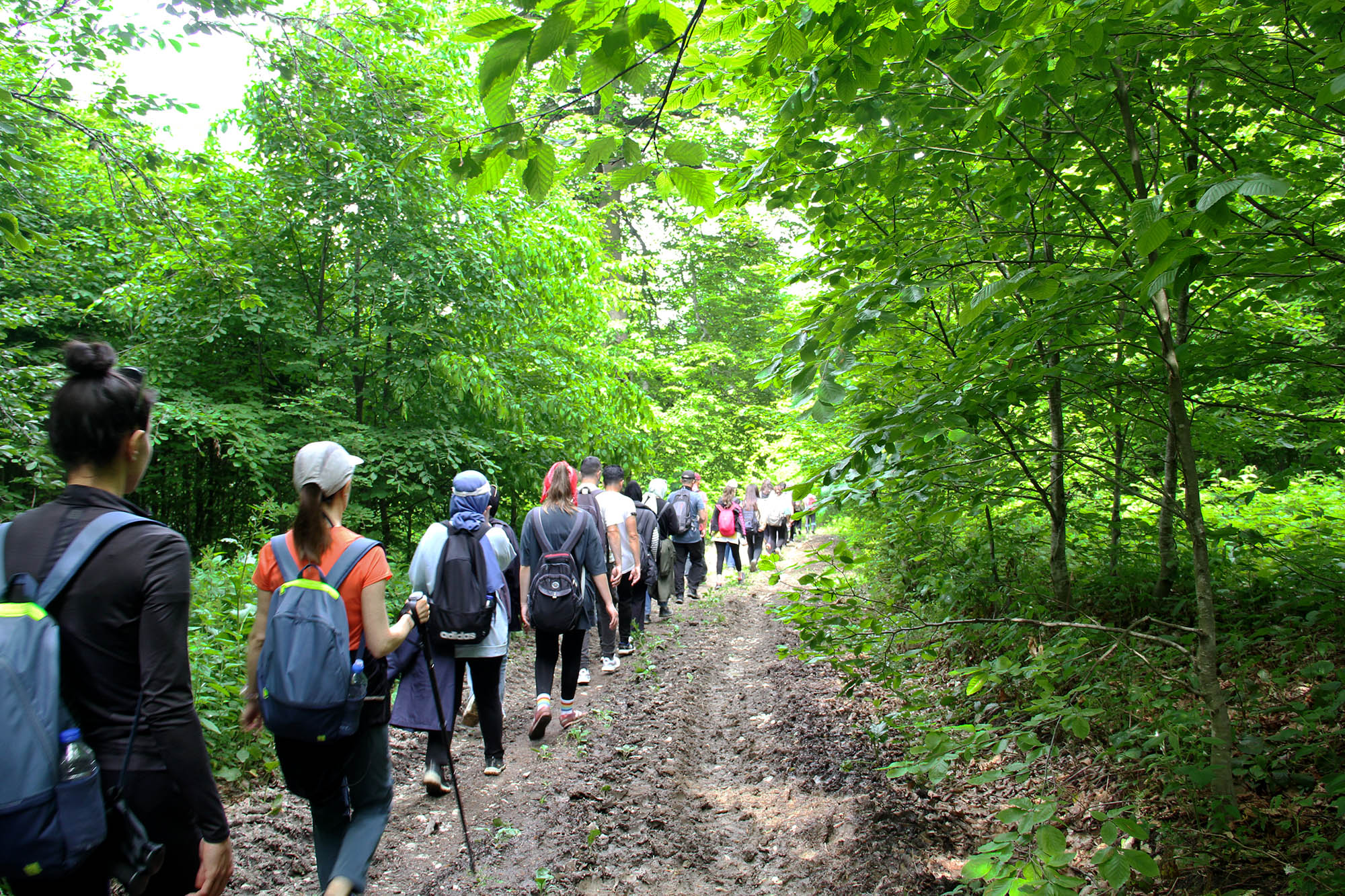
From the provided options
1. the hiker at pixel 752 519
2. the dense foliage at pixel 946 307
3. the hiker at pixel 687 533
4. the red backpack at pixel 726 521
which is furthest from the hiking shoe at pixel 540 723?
the hiker at pixel 752 519

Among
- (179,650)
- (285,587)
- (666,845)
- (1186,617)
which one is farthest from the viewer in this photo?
(1186,617)

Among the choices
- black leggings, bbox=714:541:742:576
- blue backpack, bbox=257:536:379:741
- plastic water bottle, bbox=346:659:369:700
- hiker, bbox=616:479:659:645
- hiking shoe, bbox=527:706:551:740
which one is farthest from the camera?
black leggings, bbox=714:541:742:576

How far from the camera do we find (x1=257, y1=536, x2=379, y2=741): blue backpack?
241 cm

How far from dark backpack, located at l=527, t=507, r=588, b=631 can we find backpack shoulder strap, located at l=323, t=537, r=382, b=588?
284 cm

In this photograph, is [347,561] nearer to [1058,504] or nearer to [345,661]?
[345,661]

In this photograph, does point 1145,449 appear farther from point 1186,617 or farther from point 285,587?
point 285,587

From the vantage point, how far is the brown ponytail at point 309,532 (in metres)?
2.59

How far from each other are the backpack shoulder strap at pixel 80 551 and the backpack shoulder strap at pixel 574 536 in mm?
3848

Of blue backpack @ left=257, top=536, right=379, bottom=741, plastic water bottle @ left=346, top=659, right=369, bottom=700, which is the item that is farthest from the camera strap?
plastic water bottle @ left=346, top=659, right=369, bottom=700

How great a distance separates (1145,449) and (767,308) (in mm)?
18247

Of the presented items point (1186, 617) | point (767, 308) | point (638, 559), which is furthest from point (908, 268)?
point (767, 308)

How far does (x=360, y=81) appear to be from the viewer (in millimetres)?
7738

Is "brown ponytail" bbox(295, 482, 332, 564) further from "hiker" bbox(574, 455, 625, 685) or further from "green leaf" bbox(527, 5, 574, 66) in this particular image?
"hiker" bbox(574, 455, 625, 685)

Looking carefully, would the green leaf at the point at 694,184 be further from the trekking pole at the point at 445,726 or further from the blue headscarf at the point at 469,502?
the blue headscarf at the point at 469,502
